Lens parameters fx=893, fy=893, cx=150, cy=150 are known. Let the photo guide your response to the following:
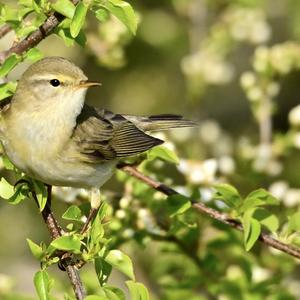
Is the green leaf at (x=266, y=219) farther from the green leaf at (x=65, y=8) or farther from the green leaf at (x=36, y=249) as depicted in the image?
the green leaf at (x=65, y=8)

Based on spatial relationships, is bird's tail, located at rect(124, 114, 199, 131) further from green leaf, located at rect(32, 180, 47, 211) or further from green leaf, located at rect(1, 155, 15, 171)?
green leaf, located at rect(32, 180, 47, 211)

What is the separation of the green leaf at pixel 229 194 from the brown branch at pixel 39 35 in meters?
1.09

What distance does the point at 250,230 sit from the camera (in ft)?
13.6

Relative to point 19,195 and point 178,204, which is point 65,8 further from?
point 178,204

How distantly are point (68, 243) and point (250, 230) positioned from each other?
945mm

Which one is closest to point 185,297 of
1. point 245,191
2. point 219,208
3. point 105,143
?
point 219,208

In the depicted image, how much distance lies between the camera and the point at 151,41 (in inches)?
316

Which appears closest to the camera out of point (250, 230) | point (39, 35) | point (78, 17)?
point (78, 17)

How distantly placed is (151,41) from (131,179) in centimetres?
326

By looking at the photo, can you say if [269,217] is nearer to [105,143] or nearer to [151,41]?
[105,143]

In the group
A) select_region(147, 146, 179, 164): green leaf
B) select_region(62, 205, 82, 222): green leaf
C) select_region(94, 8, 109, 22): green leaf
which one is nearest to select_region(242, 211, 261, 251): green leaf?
select_region(147, 146, 179, 164): green leaf

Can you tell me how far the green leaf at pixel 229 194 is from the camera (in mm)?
4289

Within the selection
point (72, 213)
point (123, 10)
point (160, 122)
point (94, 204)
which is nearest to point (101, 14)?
point (123, 10)

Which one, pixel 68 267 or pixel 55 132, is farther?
pixel 55 132
